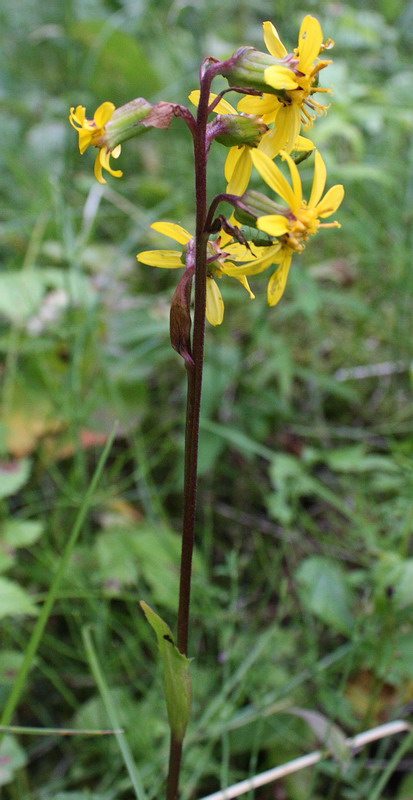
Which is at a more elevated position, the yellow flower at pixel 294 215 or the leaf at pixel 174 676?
the yellow flower at pixel 294 215

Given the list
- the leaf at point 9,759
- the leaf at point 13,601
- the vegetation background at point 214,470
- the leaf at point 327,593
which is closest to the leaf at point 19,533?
the vegetation background at point 214,470

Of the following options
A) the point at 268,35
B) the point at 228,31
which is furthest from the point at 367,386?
the point at 228,31

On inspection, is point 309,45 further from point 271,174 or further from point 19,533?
point 19,533

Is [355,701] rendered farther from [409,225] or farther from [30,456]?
[409,225]

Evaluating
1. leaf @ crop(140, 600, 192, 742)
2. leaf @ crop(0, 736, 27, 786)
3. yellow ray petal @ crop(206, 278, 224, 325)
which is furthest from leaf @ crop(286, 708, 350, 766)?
yellow ray petal @ crop(206, 278, 224, 325)

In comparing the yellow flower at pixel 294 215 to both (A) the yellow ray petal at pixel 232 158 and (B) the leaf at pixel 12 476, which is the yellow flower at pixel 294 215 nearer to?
(A) the yellow ray petal at pixel 232 158

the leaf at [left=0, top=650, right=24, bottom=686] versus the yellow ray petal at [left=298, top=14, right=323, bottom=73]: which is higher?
the yellow ray petal at [left=298, top=14, right=323, bottom=73]

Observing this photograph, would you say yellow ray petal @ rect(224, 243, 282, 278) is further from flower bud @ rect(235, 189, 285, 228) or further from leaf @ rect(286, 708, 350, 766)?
leaf @ rect(286, 708, 350, 766)

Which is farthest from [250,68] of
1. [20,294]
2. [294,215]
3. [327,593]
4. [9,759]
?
[20,294]
